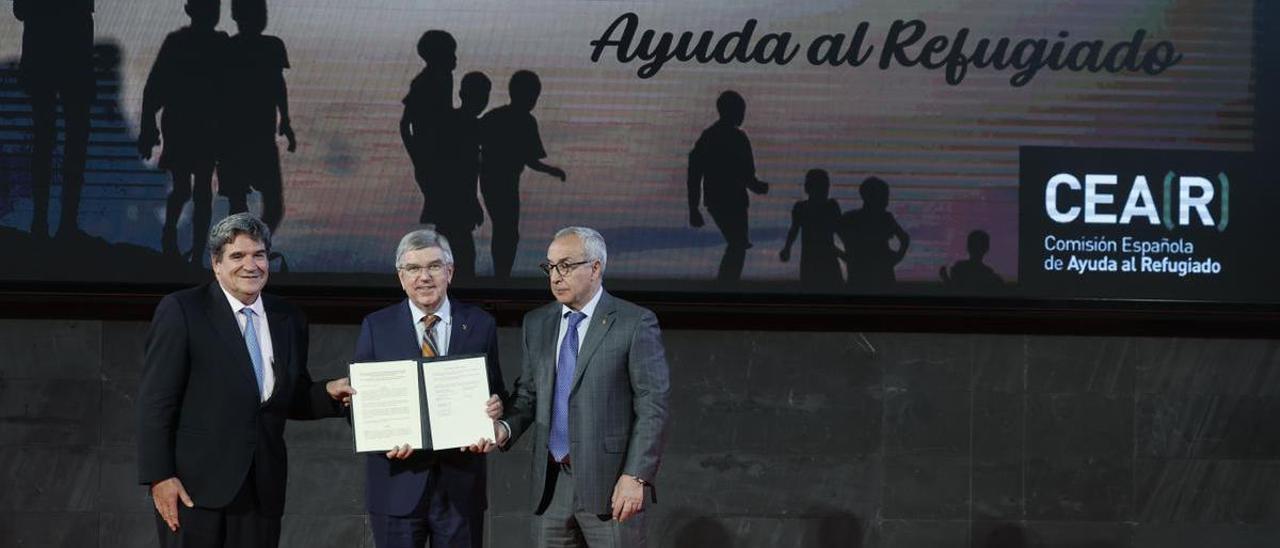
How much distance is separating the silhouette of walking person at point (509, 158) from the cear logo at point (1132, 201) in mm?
2218

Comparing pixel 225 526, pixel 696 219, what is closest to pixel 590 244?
pixel 225 526

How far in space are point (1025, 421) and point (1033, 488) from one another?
1.00 feet

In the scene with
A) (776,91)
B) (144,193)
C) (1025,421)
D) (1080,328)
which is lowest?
(1025,421)

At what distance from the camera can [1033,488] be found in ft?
23.1

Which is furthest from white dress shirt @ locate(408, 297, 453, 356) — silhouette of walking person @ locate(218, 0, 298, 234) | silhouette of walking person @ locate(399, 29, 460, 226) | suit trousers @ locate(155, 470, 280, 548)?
silhouette of walking person @ locate(218, 0, 298, 234)

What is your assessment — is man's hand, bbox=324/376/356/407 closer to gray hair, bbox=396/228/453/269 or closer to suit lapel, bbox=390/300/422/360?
suit lapel, bbox=390/300/422/360

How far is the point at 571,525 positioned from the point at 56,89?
3.39 meters

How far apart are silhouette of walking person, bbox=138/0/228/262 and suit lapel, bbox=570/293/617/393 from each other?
2.58m

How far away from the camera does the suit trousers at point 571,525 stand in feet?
15.5

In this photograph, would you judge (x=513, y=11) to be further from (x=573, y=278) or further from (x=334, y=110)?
(x=573, y=278)

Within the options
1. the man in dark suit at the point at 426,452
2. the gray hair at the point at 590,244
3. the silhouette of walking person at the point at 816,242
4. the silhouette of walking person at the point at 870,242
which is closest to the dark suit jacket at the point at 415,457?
the man in dark suit at the point at 426,452

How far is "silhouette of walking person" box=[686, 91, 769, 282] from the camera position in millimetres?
6816

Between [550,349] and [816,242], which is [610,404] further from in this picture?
[816,242]

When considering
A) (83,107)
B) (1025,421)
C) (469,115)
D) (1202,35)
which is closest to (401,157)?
(469,115)
